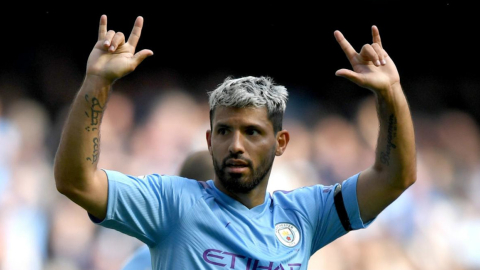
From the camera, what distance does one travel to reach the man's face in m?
2.36

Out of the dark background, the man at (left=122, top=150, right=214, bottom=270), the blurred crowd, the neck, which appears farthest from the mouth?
the dark background

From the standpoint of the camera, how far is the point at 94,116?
2.02 meters

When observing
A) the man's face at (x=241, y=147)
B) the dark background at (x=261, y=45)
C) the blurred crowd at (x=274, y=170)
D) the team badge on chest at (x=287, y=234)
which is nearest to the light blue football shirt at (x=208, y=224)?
the team badge on chest at (x=287, y=234)

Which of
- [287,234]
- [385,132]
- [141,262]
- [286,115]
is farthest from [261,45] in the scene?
[287,234]

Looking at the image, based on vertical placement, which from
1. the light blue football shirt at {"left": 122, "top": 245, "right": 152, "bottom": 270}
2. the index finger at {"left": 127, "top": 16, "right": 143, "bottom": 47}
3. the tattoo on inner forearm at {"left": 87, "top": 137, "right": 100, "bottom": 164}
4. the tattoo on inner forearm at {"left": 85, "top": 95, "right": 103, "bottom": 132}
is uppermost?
the index finger at {"left": 127, "top": 16, "right": 143, "bottom": 47}

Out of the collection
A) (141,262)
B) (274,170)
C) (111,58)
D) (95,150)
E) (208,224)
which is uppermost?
(111,58)

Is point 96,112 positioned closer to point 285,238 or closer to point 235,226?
point 235,226

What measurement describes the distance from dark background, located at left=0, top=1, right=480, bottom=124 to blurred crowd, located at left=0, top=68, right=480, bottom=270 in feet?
0.61

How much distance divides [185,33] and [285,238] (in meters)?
4.34

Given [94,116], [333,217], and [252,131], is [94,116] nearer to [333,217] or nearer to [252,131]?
[252,131]

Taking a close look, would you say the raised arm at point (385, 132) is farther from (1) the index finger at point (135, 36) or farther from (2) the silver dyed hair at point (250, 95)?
(1) the index finger at point (135, 36)

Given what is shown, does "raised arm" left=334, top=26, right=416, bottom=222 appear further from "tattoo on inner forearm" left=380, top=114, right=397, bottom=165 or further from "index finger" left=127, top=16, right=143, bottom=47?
"index finger" left=127, top=16, right=143, bottom=47

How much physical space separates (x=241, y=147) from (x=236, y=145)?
2 centimetres

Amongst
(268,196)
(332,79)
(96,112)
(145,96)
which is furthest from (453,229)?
(96,112)
